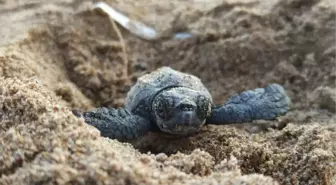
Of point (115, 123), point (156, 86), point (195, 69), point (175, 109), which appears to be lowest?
point (115, 123)

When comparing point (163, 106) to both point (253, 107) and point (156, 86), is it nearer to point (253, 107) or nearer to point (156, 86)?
point (156, 86)

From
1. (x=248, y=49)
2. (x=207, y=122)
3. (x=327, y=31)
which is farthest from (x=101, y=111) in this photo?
(x=327, y=31)

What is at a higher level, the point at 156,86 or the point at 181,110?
the point at 156,86

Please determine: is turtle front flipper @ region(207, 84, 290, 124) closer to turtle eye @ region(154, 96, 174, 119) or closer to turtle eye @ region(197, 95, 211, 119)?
turtle eye @ region(197, 95, 211, 119)

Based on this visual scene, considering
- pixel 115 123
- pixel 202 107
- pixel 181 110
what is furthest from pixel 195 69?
pixel 115 123

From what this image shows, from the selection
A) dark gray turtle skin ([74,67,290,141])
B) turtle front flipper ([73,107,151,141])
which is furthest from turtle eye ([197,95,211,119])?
turtle front flipper ([73,107,151,141])

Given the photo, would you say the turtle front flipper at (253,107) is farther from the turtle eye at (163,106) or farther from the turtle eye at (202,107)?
the turtle eye at (163,106)

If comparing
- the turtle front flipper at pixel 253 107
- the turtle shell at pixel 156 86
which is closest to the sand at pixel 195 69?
the turtle front flipper at pixel 253 107

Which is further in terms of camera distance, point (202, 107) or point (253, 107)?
point (253, 107)
